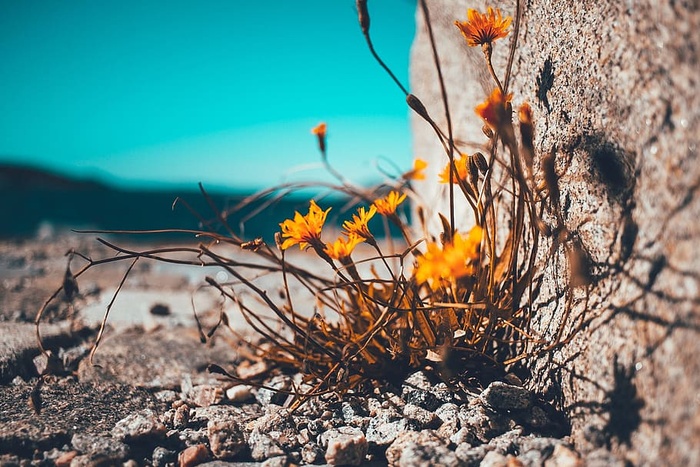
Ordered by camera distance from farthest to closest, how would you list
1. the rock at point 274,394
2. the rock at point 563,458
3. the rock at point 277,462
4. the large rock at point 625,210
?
1. the rock at point 274,394
2. the rock at point 277,462
3. the rock at point 563,458
4. the large rock at point 625,210

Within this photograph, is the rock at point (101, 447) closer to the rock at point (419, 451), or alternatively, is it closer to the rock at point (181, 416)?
the rock at point (181, 416)

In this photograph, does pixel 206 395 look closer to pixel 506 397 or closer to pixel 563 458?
pixel 506 397

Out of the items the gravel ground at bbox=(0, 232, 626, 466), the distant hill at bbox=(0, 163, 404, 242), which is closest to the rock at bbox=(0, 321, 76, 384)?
the gravel ground at bbox=(0, 232, 626, 466)

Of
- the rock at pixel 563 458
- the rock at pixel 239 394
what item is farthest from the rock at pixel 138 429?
the rock at pixel 563 458

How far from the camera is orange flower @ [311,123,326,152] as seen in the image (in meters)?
1.33

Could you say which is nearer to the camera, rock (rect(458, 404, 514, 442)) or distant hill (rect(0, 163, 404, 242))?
rock (rect(458, 404, 514, 442))

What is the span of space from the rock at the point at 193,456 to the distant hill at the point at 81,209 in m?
3.41

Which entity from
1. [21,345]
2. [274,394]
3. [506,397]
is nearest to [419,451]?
[506,397]

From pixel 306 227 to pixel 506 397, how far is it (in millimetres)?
525

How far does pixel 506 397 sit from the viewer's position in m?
0.99

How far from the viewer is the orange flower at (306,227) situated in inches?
38.6

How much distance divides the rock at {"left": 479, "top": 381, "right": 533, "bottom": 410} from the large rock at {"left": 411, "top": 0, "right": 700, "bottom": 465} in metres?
0.05

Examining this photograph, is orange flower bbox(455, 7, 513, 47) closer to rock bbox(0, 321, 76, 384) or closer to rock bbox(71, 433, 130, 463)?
rock bbox(71, 433, 130, 463)

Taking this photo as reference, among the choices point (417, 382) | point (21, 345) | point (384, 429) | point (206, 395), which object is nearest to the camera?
point (384, 429)
